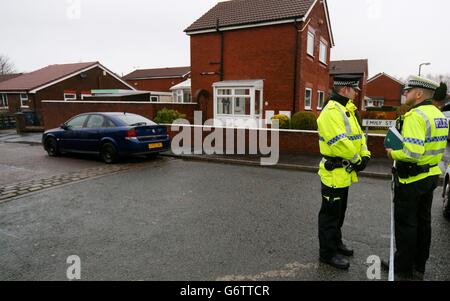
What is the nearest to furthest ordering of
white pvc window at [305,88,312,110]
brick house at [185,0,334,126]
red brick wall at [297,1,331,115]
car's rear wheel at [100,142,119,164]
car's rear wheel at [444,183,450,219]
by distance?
car's rear wheel at [444,183,450,219]
car's rear wheel at [100,142,119,164]
brick house at [185,0,334,126]
red brick wall at [297,1,331,115]
white pvc window at [305,88,312,110]

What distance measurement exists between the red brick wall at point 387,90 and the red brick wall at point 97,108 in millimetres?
41545

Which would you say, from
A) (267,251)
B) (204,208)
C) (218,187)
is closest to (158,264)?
(267,251)

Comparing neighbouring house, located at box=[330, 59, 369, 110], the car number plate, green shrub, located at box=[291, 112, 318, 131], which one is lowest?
the car number plate

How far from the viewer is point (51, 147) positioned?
10.8 m

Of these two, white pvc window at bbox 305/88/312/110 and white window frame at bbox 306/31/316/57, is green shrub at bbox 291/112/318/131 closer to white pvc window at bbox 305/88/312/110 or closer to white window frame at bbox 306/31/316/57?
white pvc window at bbox 305/88/312/110

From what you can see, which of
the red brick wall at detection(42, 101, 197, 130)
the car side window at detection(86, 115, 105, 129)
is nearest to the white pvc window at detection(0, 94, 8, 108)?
the red brick wall at detection(42, 101, 197, 130)

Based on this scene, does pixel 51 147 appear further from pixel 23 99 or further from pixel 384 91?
pixel 384 91

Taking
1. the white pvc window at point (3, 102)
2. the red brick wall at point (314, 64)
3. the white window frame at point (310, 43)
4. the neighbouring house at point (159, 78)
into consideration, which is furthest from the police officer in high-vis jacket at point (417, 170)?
the neighbouring house at point (159, 78)

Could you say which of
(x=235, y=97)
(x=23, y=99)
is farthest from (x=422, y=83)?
(x=23, y=99)

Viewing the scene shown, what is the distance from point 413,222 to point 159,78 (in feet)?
148

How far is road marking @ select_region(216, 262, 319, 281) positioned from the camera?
3.16 metres

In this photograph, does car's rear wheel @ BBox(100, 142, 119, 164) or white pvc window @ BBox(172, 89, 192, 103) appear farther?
white pvc window @ BBox(172, 89, 192, 103)

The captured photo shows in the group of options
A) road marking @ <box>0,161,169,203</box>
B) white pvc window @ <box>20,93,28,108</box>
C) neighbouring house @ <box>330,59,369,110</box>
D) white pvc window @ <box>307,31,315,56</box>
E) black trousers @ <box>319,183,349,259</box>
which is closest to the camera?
black trousers @ <box>319,183,349,259</box>

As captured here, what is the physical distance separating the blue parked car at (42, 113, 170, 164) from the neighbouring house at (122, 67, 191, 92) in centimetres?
3389
